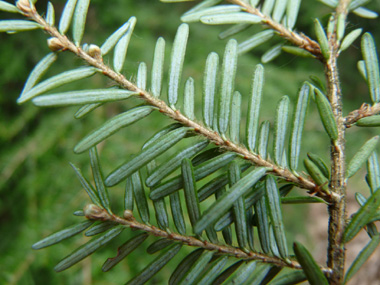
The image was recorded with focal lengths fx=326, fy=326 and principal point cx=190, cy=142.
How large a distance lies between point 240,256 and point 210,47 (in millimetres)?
1064

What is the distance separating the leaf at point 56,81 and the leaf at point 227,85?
0.56ft

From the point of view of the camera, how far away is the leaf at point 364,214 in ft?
1.23

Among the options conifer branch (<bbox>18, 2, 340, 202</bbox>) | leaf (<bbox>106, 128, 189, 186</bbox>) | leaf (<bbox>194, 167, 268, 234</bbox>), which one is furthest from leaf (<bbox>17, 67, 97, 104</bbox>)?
leaf (<bbox>194, 167, 268, 234</bbox>)

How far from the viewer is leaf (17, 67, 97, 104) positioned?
1.22 ft

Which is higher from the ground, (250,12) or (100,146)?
(250,12)

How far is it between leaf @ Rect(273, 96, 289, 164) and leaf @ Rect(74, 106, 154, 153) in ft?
0.58

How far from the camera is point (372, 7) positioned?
4.56 feet

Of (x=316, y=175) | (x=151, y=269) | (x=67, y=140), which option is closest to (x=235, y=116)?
(x=316, y=175)

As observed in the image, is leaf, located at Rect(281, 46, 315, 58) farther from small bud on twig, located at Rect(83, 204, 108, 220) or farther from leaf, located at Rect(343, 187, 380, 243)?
small bud on twig, located at Rect(83, 204, 108, 220)

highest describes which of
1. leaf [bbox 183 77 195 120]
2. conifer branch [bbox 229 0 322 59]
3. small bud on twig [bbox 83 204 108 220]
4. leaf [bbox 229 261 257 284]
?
conifer branch [bbox 229 0 322 59]

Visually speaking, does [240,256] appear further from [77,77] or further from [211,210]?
[77,77]

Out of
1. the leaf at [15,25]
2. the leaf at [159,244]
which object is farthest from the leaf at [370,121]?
the leaf at [15,25]

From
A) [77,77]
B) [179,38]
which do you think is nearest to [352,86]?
[179,38]

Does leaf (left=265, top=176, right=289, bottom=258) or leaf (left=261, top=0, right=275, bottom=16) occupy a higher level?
leaf (left=261, top=0, right=275, bottom=16)
